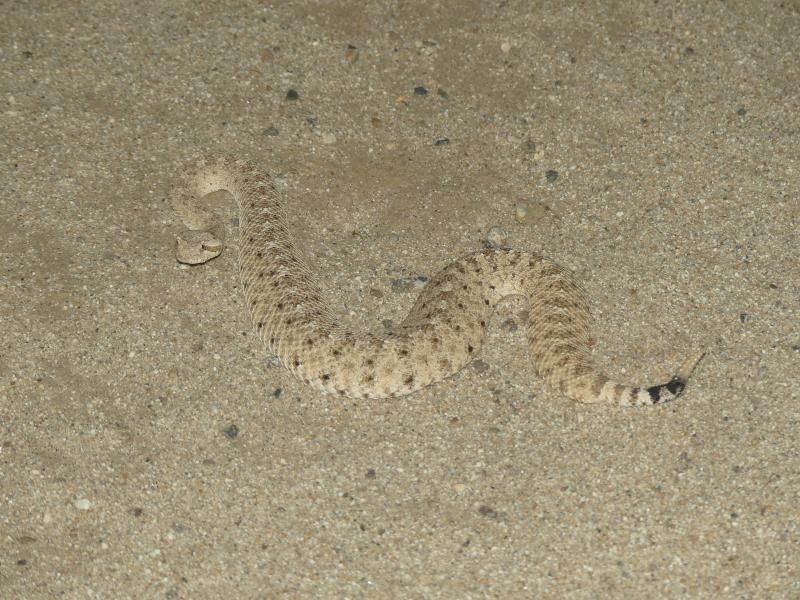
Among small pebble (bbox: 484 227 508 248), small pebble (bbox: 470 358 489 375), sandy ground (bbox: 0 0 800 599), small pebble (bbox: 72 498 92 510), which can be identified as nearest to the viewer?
sandy ground (bbox: 0 0 800 599)

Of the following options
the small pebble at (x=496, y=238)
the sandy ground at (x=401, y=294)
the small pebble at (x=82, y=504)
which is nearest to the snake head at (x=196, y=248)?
the sandy ground at (x=401, y=294)

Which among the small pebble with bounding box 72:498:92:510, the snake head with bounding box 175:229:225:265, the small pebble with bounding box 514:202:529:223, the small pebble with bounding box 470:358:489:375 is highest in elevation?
the small pebble with bounding box 514:202:529:223

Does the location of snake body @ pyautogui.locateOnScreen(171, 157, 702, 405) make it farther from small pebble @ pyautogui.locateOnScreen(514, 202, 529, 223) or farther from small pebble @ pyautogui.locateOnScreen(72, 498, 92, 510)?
small pebble @ pyautogui.locateOnScreen(72, 498, 92, 510)

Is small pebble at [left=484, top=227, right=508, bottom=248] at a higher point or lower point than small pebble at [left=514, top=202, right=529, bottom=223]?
lower

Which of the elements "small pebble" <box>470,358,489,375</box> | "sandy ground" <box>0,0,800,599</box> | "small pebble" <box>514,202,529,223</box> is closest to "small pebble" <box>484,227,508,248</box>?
"sandy ground" <box>0,0,800,599</box>

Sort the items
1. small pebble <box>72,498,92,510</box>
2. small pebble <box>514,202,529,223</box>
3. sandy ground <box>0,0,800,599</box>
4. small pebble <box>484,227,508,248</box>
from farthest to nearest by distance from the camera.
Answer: small pebble <box>514,202,529,223</box> → small pebble <box>484,227,508,248</box> → small pebble <box>72,498,92,510</box> → sandy ground <box>0,0,800,599</box>

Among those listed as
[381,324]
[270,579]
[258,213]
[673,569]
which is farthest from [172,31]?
[673,569]

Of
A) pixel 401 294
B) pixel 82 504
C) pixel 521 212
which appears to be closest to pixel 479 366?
pixel 401 294
